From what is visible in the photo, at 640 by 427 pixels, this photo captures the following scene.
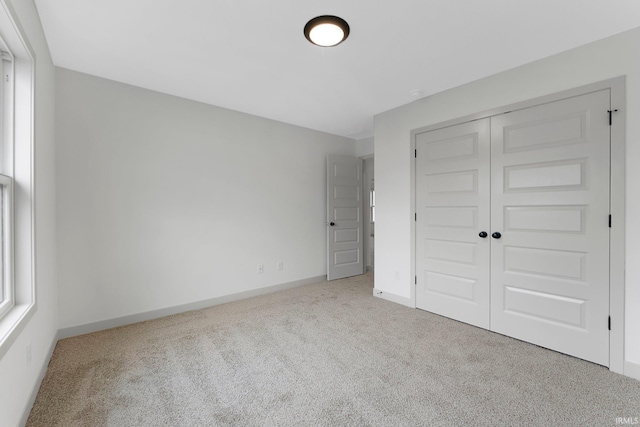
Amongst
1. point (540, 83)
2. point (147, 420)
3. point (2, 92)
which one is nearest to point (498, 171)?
point (540, 83)

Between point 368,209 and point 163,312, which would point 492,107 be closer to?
point 368,209

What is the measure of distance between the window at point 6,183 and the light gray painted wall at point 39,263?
170 mm

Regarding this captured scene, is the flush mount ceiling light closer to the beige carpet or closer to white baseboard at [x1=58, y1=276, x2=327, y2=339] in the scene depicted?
the beige carpet

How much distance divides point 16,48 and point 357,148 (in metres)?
4.36

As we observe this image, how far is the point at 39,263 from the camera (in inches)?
77.7

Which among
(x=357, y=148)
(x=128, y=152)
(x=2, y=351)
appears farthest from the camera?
(x=357, y=148)

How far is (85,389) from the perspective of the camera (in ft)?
6.14

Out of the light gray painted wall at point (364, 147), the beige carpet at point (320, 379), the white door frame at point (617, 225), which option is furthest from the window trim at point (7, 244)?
the light gray painted wall at point (364, 147)

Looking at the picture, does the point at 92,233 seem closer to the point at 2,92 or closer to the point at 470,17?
the point at 2,92

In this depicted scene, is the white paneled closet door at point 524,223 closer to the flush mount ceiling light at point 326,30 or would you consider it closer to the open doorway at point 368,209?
the flush mount ceiling light at point 326,30

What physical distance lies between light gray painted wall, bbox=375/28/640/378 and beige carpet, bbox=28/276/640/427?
69 cm

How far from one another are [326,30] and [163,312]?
10.7ft

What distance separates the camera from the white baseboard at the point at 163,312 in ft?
8.76

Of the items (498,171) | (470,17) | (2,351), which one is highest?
(470,17)
